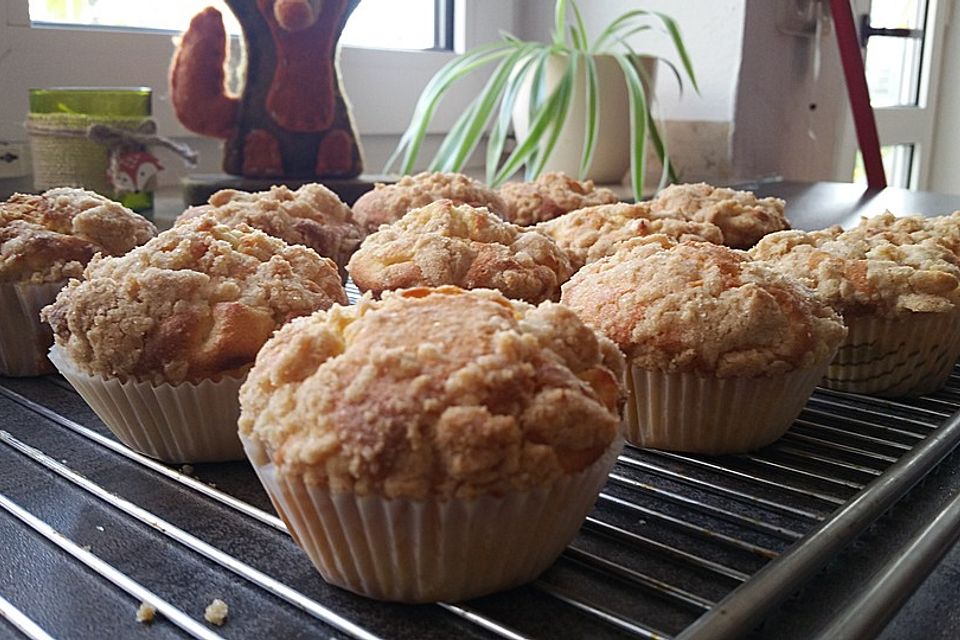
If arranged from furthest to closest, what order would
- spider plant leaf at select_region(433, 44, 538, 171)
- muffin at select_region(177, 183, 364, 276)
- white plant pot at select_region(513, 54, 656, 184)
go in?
1. white plant pot at select_region(513, 54, 656, 184)
2. spider plant leaf at select_region(433, 44, 538, 171)
3. muffin at select_region(177, 183, 364, 276)

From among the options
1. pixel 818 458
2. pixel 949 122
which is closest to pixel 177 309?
pixel 818 458

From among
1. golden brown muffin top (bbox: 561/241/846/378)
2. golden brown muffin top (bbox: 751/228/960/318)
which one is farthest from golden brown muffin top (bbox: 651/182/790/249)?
golden brown muffin top (bbox: 561/241/846/378)

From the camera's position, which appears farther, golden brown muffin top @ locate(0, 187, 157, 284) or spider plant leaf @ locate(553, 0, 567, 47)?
spider plant leaf @ locate(553, 0, 567, 47)

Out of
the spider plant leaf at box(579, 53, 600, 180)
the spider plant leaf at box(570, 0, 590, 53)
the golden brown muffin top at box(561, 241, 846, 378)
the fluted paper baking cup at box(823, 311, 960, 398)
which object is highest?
the spider plant leaf at box(570, 0, 590, 53)

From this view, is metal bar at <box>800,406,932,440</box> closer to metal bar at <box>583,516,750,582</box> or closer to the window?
metal bar at <box>583,516,750,582</box>

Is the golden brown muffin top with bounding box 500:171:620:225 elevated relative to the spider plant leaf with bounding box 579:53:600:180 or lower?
lower

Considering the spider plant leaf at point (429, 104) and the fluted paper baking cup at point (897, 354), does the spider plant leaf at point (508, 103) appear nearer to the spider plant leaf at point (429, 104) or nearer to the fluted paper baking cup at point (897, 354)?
the spider plant leaf at point (429, 104)

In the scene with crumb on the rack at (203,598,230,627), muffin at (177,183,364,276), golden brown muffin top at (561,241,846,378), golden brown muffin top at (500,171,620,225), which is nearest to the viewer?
crumb on the rack at (203,598,230,627)
